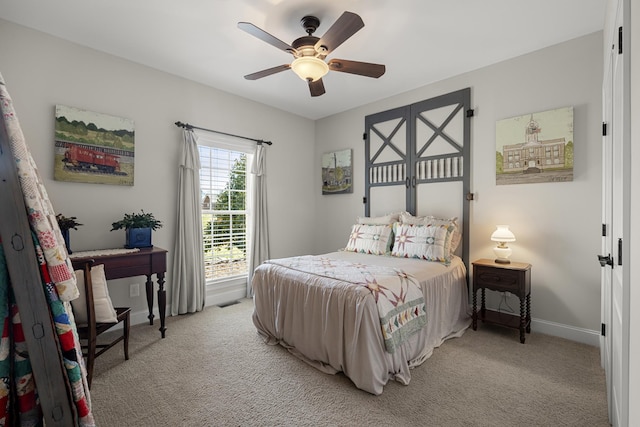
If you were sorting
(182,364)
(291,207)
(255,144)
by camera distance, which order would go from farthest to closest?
(291,207) < (255,144) < (182,364)

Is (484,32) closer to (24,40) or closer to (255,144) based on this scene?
(255,144)

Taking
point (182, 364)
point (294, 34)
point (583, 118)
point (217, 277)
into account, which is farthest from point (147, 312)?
point (583, 118)

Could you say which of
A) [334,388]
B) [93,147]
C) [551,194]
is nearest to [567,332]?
[551,194]

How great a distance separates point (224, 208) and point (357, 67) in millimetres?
2572

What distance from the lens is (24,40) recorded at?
2596mm

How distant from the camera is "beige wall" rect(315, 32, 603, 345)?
106 inches

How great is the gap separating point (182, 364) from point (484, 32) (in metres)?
3.91

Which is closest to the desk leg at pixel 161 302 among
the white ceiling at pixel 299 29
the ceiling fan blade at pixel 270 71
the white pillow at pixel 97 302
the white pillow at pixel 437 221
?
the white pillow at pixel 97 302

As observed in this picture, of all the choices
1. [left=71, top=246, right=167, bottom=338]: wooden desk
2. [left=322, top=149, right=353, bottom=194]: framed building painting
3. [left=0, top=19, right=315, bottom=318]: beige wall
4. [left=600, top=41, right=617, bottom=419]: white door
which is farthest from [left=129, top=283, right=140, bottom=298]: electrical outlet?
[left=600, top=41, right=617, bottom=419]: white door

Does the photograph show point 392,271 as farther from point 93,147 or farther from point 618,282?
point 93,147

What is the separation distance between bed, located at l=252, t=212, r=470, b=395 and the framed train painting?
1.85m

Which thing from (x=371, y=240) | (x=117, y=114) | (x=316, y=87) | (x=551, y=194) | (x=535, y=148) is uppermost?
(x=316, y=87)

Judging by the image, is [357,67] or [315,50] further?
[357,67]

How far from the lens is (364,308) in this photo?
2.03 meters
